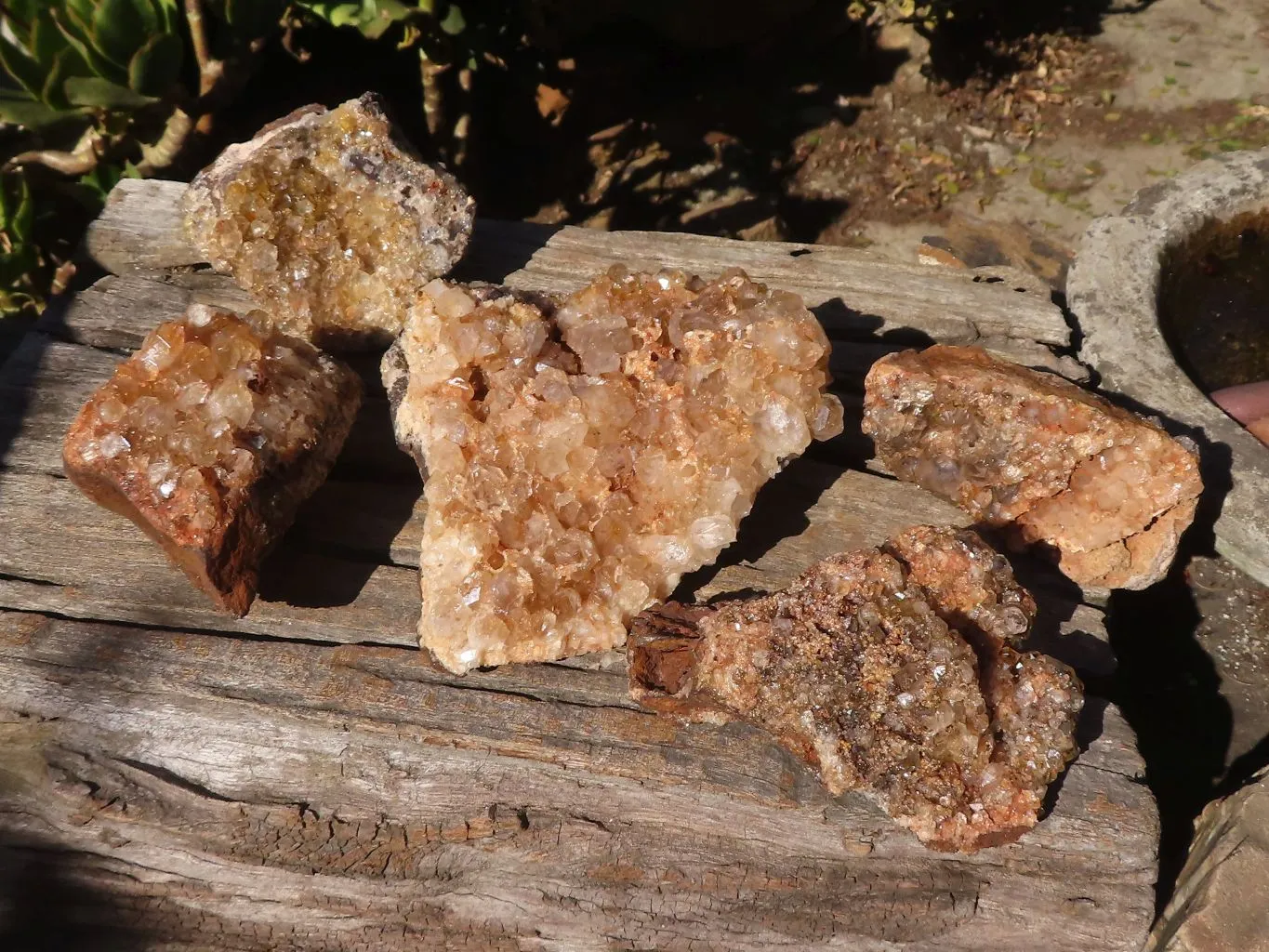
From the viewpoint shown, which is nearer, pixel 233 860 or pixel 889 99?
pixel 233 860

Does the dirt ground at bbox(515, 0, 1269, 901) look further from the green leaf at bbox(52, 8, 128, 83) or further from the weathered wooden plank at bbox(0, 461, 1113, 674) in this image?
the weathered wooden plank at bbox(0, 461, 1113, 674)

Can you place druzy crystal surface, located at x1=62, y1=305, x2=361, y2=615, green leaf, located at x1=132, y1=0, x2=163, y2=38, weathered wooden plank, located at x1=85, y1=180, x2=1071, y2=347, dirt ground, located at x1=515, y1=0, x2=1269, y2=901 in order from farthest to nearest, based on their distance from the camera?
dirt ground, located at x1=515, y1=0, x2=1269, y2=901
green leaf, located at x1=132, y1=0, x2=163, y2=38
weathered wooden plank, located at x1=85, y1=180, x2=1071, y2=347
druzy crystal surface, located at x1=62, y1=305, x2=361, y2=615

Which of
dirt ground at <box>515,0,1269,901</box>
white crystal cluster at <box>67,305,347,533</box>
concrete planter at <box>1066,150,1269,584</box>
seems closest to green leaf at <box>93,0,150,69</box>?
white crystal cluster at <box>67,305,347,533</box>

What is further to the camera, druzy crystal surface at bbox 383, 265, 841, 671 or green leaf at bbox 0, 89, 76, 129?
green leaf at bbox 0, 89, 76, 129

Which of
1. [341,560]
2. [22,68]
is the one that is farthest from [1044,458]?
[22,68]

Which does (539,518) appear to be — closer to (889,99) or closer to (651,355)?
(651,355)

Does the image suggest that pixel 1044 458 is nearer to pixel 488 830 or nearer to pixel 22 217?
pixel 488 830

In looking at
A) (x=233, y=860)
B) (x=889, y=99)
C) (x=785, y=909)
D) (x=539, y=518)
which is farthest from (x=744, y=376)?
(x=889, y=99)
